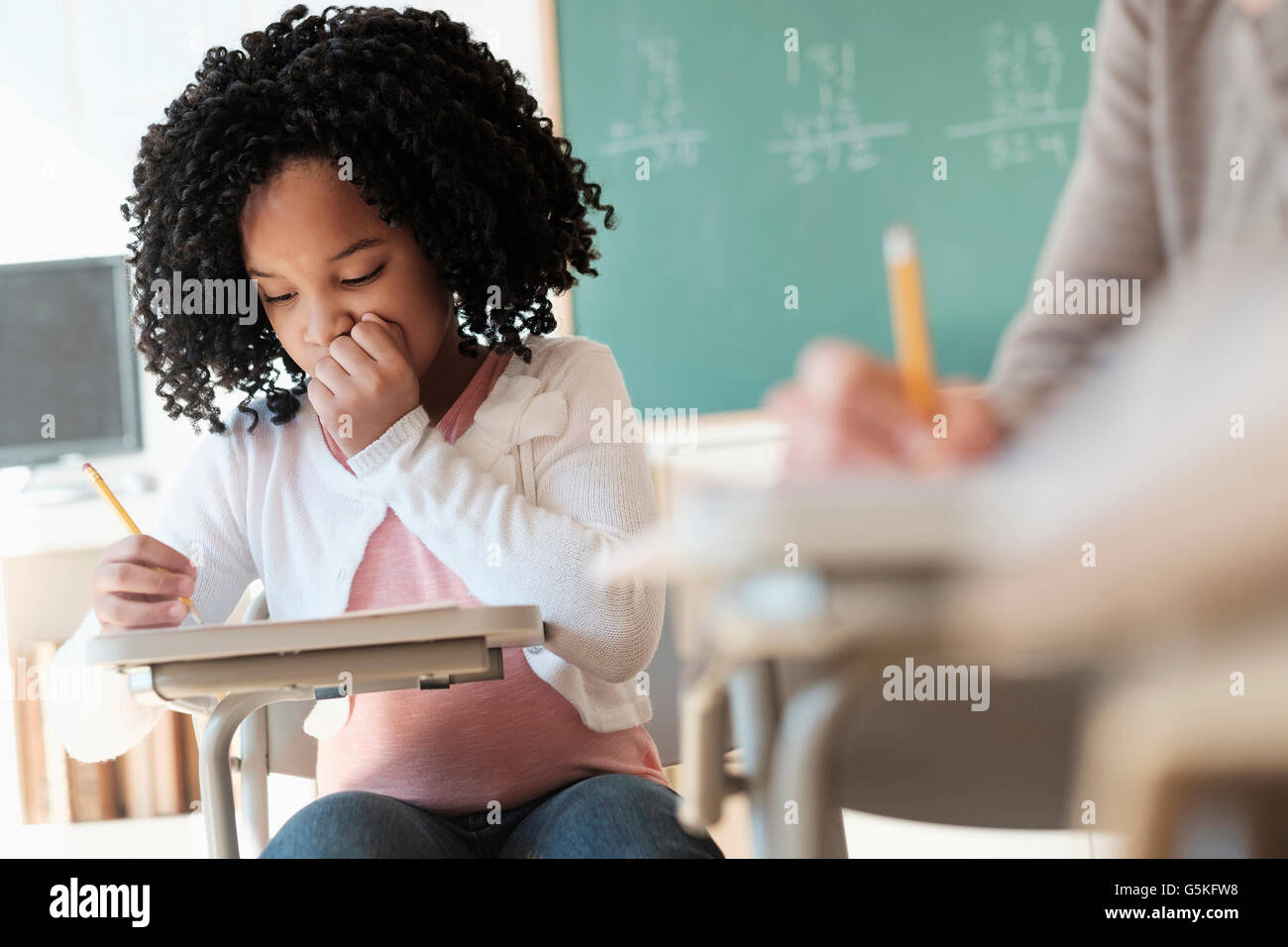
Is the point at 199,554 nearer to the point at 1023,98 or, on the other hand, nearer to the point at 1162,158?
the point at 1162,158

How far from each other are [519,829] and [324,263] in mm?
468

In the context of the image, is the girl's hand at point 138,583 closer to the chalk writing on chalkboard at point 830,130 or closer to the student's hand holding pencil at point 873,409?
the student's hand holding pencil at point 873,409

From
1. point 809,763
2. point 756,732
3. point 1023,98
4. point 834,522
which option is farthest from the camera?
point 1023,98

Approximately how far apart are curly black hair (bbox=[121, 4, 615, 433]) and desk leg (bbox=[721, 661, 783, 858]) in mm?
511

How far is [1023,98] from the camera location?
2006 mm

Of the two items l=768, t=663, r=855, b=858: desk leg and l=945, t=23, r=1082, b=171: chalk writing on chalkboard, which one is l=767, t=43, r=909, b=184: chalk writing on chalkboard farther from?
l=768, t=663, r=855, b=858: desk leg

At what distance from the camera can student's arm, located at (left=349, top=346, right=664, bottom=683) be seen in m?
0.91

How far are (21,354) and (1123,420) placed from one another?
2.16 meters

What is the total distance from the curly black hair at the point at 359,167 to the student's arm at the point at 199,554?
4 centimetres

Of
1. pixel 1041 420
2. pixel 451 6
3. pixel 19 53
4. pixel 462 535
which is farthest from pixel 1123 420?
pixel 19 53

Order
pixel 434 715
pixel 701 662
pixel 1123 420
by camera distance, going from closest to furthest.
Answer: pixel 1123 420 < pixel 701 662 < pixel 434 715

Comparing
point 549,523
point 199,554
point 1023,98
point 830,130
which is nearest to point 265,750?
point 199,554
